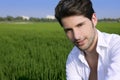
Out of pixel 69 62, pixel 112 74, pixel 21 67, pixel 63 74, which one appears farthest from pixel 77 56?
pixel 21 67

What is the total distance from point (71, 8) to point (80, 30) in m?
0.13

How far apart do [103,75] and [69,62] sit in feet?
0.96

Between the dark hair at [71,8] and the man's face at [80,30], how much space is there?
24 mm

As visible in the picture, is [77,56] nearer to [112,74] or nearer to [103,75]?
[103,75]

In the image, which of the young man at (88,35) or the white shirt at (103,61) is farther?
the young man at (88,35)

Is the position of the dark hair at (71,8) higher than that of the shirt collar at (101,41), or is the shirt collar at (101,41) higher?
the dark hair at (71,8)

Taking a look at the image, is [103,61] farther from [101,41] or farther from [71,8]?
[71,8]

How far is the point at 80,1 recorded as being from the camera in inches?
82.7

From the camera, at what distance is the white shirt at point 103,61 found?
1954 millimetres

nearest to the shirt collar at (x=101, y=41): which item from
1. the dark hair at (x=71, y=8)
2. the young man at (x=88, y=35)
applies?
the young man at (x=88, y=35)

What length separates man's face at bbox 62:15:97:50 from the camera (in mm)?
2090

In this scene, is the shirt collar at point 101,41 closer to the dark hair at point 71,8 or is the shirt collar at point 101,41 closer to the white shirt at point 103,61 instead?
the white shirt at point 103,61

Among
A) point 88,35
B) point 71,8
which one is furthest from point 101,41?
point 71,8

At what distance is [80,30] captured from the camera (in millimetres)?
2102
